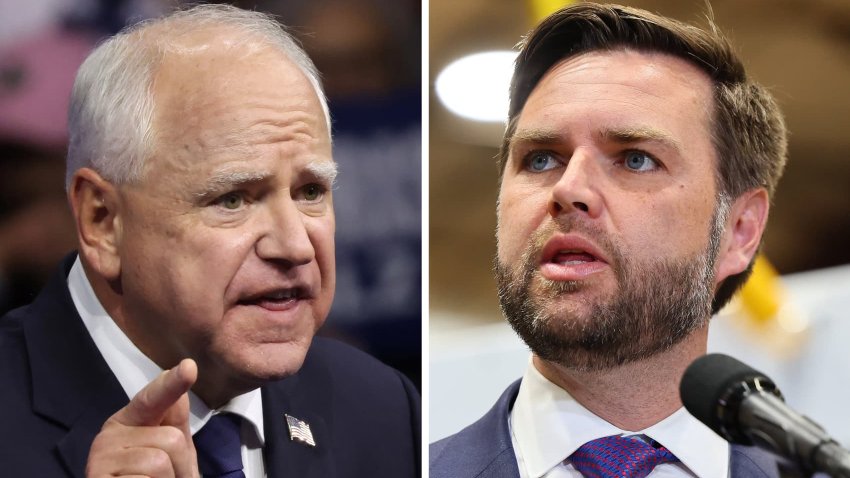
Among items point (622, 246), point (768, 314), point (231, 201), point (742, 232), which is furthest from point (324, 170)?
point (768, 314)

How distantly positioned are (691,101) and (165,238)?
1403 mm

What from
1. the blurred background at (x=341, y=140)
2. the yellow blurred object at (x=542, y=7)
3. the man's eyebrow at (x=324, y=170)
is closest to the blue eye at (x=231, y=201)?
the man's eyebrow at (x=324, y=170)

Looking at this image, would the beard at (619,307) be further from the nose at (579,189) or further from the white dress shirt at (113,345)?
the white dress shirt at (113,345)

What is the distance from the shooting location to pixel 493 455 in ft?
9.16

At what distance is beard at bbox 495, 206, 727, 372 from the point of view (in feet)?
8.86

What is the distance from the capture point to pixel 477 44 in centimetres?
306

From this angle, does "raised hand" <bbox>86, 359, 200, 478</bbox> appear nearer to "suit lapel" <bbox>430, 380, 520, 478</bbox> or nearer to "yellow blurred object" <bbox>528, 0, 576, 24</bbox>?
"suit lapel" <bbox>430, 380, 520, 478</bbox>

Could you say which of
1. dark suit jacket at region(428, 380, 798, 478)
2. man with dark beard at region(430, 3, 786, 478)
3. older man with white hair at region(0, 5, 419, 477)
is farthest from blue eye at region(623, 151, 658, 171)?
older man with white hair at region(0, 5, 419, 477)

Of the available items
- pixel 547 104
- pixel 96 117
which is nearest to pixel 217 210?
pixel 96 117

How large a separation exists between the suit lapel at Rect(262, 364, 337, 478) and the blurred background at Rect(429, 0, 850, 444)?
33cm

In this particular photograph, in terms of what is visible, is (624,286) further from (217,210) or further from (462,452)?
(217,210)

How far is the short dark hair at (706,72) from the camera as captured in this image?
2.80 metres

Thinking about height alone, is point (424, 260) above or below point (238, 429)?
above

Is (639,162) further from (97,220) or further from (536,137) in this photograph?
(97,220)
